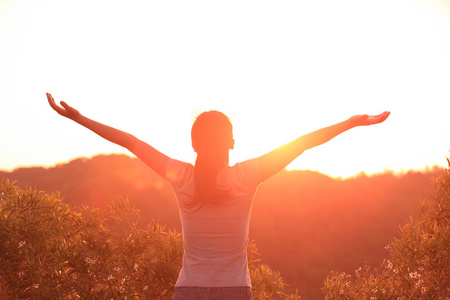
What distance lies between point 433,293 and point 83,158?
41.2 metres

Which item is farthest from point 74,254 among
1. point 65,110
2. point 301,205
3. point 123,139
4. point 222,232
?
point 301,205

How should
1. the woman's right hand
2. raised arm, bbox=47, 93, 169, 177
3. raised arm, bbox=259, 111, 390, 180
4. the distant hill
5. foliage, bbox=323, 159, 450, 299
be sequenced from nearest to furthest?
raised arm, bbox=259, 111, 390, 180, raised arm, bbox=47, 93, 169, 177, the woman's right hand, foliage, bbox=323, 159, 450, 299, the distant hill

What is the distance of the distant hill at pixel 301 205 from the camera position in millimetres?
27422

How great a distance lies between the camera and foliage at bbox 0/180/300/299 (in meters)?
4.57

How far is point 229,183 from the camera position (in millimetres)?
2055

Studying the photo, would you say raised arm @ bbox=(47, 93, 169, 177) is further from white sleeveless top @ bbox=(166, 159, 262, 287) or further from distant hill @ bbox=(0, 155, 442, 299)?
distant hill @ bbox=(0, 155, 442, 299)

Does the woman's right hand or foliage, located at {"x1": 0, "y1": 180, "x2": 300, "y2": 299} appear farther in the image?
foliage, located at {"x1": 0, "y1": 180, "x2": 300, "y2": 299}

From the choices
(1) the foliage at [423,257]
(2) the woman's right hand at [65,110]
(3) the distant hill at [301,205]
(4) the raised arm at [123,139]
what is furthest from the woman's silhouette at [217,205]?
(3) the distant hill at [301,205]

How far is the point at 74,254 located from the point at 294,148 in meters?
3.47

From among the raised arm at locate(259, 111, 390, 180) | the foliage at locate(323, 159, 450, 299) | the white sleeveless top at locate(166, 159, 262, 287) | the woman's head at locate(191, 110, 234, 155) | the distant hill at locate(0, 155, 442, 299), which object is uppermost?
the woman's head at locate(191, 110, 234, 155)

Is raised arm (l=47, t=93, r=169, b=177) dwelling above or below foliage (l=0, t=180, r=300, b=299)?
above

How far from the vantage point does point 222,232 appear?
2.05 metres

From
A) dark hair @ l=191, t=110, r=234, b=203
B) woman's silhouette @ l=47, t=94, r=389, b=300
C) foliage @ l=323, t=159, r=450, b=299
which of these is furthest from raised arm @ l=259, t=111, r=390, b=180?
foliage @ l=323, t=159, r=450, b=299

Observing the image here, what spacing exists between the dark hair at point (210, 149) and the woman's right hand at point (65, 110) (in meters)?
0.79
